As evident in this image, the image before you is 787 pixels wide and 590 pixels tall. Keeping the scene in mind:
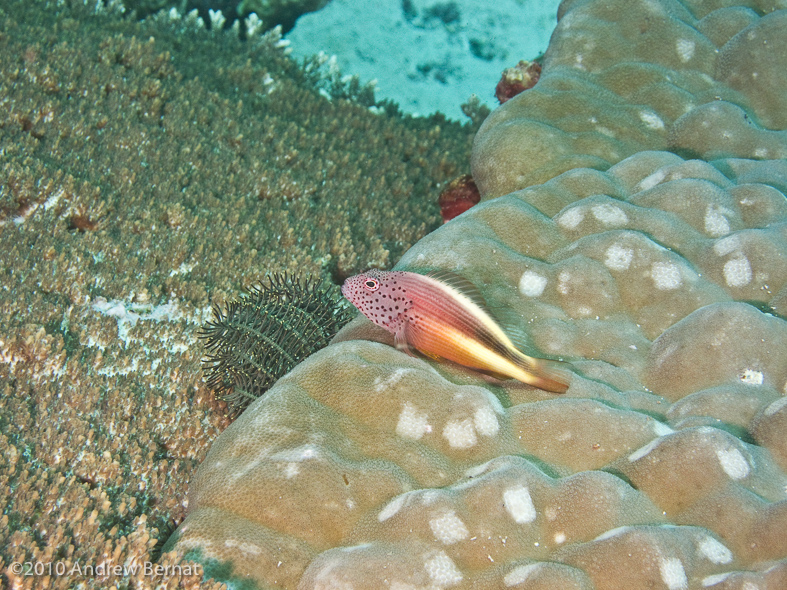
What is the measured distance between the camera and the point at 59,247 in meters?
4.88

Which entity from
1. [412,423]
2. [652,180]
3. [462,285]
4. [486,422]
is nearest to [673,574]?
[486,422]

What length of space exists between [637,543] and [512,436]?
77 cm

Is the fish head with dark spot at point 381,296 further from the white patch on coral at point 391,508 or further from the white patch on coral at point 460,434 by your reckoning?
the white patch on coral at point 391,508

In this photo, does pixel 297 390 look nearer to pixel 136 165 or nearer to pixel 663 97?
pixel 136 165

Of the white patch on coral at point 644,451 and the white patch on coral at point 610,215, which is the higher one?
the white patch on coral at point 610,215

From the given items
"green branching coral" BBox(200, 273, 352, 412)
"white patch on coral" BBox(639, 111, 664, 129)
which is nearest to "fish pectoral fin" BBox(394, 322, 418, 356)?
"green branching coral" BBox(200, 273, 352, 412)

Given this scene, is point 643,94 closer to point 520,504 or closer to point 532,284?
point 532,284

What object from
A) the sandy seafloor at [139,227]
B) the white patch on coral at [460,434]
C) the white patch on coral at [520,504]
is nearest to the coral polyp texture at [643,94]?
the sandy seafloor at [139,227]

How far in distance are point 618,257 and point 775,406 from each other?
4.22 ft

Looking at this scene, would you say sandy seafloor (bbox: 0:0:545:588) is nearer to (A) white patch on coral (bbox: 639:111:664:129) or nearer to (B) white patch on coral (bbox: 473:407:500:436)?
(B) white patch on coral (bbox: 473:407:500:436)

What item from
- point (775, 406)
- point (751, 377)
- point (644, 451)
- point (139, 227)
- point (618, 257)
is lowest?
point (751, 377)

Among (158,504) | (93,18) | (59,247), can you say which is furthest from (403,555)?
(93,18)

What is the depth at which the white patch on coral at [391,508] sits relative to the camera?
2.49 m

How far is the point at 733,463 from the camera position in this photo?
248 centimetres
